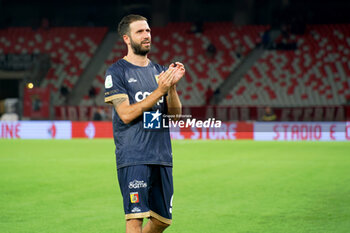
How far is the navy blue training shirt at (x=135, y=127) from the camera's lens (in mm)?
4227

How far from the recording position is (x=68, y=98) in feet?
99.1

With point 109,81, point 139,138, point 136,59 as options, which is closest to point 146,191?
point 139,138

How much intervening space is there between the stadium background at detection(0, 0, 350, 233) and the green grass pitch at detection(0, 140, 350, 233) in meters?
0.03

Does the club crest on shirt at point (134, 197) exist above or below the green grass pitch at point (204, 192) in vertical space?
above

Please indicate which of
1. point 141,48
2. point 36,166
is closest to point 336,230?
point 141,48

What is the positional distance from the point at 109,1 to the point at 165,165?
32219 millimetres

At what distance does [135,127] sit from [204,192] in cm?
549

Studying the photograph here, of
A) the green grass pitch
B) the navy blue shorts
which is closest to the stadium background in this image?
the green grass pitch

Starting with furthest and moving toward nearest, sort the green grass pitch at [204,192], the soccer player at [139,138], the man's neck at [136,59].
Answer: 1. the green grass pitch at [204,192]
2. the man's neck at [136,59]
3. the soccer player at [139,138]

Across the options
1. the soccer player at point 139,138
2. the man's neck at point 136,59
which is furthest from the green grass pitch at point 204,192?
the man's neck at point 136,59

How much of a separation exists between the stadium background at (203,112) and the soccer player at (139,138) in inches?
97.2

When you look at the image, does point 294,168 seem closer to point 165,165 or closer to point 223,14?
point 165,165

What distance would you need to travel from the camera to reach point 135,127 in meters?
4.22

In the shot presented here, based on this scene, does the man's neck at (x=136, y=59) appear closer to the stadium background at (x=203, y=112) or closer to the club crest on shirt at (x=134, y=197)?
the club crest on shirt at (x=134, y=197)
